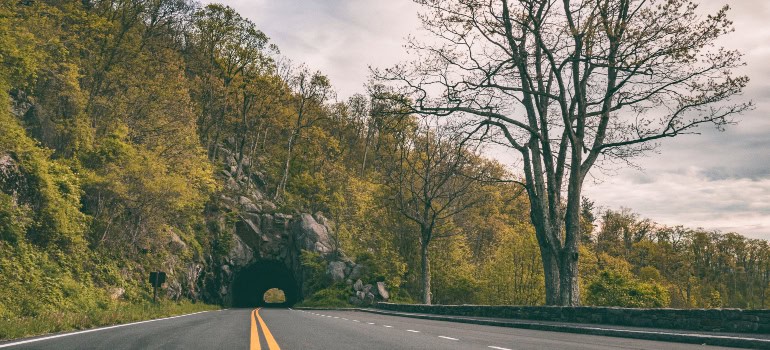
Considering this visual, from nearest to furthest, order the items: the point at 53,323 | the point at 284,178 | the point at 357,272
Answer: the point at 53,323
the point at 357,272
the point at 284,178

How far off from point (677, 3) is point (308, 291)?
4334 centimetres

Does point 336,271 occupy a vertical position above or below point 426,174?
below

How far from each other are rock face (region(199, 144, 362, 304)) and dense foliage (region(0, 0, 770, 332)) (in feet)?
4.53

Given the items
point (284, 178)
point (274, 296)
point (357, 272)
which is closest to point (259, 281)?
point (284, 178)

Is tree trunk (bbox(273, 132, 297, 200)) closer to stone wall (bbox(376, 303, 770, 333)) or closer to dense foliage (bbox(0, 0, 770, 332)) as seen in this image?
dense foliage (bbox(0, 0, 770, 332))

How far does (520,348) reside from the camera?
9.42 metres

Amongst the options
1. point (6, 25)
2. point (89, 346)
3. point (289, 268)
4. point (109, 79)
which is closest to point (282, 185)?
point (289, 268)

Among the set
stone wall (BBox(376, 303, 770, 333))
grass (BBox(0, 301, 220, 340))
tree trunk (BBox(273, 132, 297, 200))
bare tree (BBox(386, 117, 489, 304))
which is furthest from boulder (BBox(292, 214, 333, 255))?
grass (BBox(0, 301, 220, 340))

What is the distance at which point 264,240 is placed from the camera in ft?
185

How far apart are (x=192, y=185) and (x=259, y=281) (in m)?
36.5

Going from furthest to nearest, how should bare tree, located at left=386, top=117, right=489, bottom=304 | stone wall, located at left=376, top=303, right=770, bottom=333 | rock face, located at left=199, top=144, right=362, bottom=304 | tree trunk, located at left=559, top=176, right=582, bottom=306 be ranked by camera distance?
rock face, located at left=199, top=144, right=362, bottom=304 < bare tree, located at left=386, top=117, right=489, bottom=304 < tree trunk, located at left=559, top=176, right=582, bottom=306 < stone wall, located at left=376, top=303, right=770, bottom=333

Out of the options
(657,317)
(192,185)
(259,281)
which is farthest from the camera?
(259,281)

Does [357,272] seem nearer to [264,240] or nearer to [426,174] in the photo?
[264,240]

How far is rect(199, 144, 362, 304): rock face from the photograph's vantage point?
5291 cm
